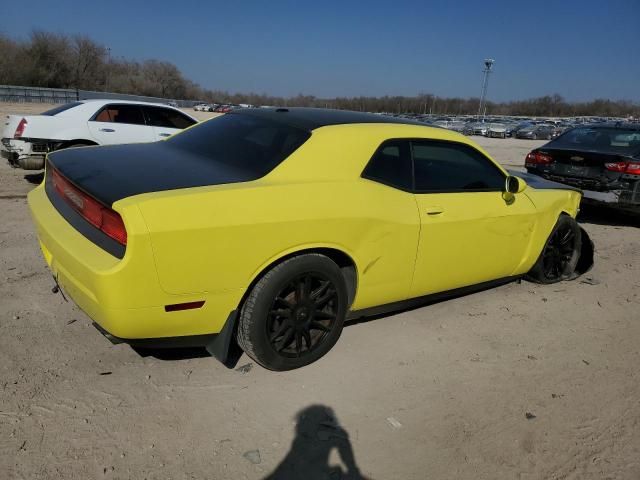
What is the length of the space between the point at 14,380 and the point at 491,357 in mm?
2990

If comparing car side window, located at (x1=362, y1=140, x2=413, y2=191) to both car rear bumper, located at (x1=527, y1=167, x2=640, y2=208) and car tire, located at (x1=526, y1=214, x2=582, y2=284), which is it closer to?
car tire, located at (x1=526, y1=214, x2=582, y2=284)

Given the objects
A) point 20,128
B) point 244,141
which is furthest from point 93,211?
point 20,128

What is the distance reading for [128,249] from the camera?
2236mm

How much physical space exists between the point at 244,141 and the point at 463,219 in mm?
1653

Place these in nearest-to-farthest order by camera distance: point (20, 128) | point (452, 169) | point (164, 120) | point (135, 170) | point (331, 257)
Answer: point (135, 170), point (331, 257), point (452, 169), point (20, 128), point (164, 120)

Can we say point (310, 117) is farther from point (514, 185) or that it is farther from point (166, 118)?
point (166, 118)

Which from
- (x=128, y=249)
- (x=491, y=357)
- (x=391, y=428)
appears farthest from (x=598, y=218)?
(x=128, y=249)

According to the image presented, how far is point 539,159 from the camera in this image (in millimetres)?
7949

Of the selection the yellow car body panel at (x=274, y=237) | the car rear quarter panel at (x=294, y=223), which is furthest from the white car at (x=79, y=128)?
the car rear quarter panel at (x=294, y=223)

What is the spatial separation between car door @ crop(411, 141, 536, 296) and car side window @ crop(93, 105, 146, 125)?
6.20 meters

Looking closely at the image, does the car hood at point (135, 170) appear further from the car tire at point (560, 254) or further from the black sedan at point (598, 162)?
the black sedan at point (598, 162)

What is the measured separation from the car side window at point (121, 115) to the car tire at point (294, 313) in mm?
6402

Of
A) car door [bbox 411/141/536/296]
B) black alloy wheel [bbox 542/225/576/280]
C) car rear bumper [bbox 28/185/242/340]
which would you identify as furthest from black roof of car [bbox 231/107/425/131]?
black alloy wheel [bbox 542/225/576/280]

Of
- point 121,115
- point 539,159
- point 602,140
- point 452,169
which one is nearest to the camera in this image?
point 452,169
